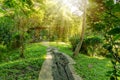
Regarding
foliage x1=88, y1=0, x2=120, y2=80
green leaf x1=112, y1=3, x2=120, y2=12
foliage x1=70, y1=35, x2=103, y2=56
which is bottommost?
foliage x1=70, y1=35, x2=103, y2=56

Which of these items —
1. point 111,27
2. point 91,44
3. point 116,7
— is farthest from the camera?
point 91,44

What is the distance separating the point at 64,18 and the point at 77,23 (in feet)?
5.80

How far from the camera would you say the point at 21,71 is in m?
8.20

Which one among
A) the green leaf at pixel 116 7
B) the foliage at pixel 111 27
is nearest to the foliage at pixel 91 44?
the foliage at pixel 111 27

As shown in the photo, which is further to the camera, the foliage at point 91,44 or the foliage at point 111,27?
the foliage at point 91,44

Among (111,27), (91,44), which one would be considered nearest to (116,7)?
(111,27)

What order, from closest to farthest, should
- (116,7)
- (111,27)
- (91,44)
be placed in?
1. (116,7)
2. (111,27)
3. (91,44)

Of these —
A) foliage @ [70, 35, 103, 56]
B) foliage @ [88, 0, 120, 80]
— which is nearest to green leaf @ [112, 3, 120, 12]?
foliage @ [88, 0, 120, 80]

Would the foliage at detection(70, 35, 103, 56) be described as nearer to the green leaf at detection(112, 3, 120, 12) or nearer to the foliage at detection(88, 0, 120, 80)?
the foliage at detection(88, 0, 120, 80)

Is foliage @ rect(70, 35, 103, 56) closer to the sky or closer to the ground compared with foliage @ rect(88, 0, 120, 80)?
closer to the ground

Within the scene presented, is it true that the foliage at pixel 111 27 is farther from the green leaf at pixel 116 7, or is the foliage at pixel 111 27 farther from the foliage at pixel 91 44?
the foliage at pixel 91 44

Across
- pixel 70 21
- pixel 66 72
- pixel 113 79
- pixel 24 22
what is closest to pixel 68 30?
pixel 70 21

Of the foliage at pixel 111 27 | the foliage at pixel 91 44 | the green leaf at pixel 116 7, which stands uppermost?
the green leaf at pixel 116 7

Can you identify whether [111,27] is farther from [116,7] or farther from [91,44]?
[91,44]
